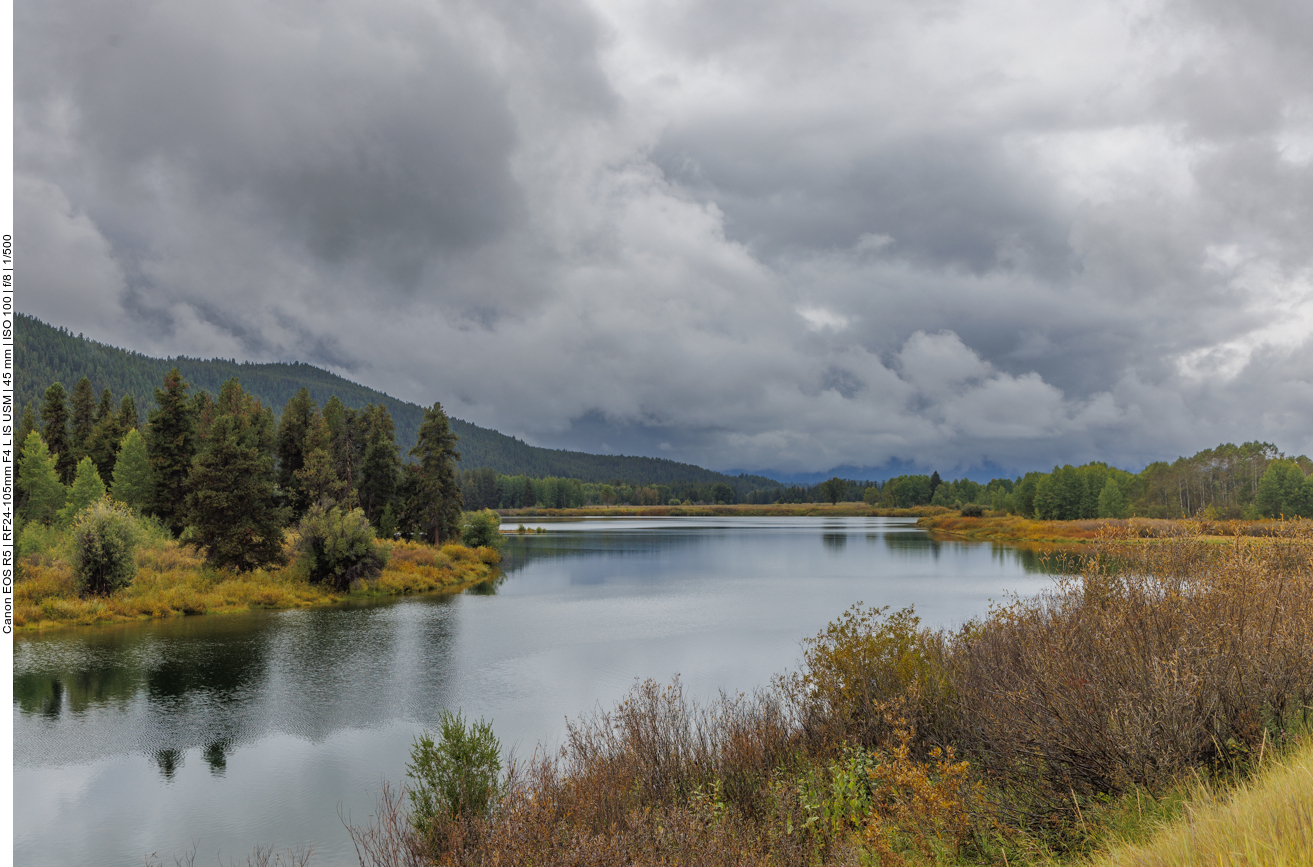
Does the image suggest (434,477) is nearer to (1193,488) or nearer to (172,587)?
(172,587)

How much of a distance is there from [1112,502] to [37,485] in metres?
145

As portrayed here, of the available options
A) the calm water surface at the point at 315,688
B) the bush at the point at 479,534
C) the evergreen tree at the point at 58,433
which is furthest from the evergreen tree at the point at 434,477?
the evergreen tree at the point at 58,433

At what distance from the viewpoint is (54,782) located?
48.0ft

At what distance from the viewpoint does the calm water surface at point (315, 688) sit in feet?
43.7

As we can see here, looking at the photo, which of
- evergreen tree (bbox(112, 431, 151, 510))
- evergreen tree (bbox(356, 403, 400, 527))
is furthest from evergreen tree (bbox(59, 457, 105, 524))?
evergreen tree (bbox(356, 403, 400, 527))

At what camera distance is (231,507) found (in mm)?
42531

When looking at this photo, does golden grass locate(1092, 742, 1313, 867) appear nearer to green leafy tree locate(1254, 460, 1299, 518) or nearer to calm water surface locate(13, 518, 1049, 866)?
calm water surface locate(13, 518, 1049, 866)

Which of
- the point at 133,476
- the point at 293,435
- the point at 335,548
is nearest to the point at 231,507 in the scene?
the point at 335,548

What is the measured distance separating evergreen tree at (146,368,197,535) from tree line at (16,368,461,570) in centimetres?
8

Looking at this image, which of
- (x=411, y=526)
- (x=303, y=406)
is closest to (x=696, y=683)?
(x=411, y=526)

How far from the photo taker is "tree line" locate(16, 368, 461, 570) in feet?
141

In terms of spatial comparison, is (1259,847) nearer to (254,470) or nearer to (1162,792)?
(1162,792)

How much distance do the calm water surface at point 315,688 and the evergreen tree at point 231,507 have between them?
818cm

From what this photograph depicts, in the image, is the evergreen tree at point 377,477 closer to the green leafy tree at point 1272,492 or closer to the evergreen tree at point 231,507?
the evergreen tree at point 231,507
